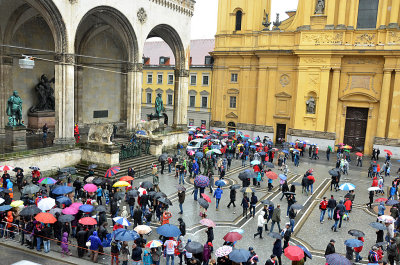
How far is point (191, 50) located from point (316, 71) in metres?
22.1

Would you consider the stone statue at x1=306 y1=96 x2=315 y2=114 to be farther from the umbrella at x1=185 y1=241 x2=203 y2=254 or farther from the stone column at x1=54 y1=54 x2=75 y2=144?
the umbrella at x1=185 y1=241 x2=203 y2=254

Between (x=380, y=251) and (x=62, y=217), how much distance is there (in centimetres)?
1174

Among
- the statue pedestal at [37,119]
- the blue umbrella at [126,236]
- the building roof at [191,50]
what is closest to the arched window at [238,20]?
the building roof at [191,50]

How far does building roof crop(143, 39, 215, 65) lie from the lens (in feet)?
171

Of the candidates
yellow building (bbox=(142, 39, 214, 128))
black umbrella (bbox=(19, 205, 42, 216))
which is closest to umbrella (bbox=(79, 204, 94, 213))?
black umbrella (bbox=(19, 205, 42, 216))

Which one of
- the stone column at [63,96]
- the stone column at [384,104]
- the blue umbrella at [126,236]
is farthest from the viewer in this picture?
the stone column at [384,104]

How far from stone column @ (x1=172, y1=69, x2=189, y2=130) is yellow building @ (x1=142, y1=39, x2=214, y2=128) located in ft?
44.3

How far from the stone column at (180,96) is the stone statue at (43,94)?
39.7 ft

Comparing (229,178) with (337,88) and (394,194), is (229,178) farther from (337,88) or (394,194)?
(337,88)

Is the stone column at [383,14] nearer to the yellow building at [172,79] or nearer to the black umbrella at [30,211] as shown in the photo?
the yellow building at [172,79]

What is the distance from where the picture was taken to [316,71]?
125 feet

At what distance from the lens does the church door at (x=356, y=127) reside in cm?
3756

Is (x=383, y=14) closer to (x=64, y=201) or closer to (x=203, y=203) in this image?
(x=203, y=203)

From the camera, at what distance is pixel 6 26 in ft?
85.1
